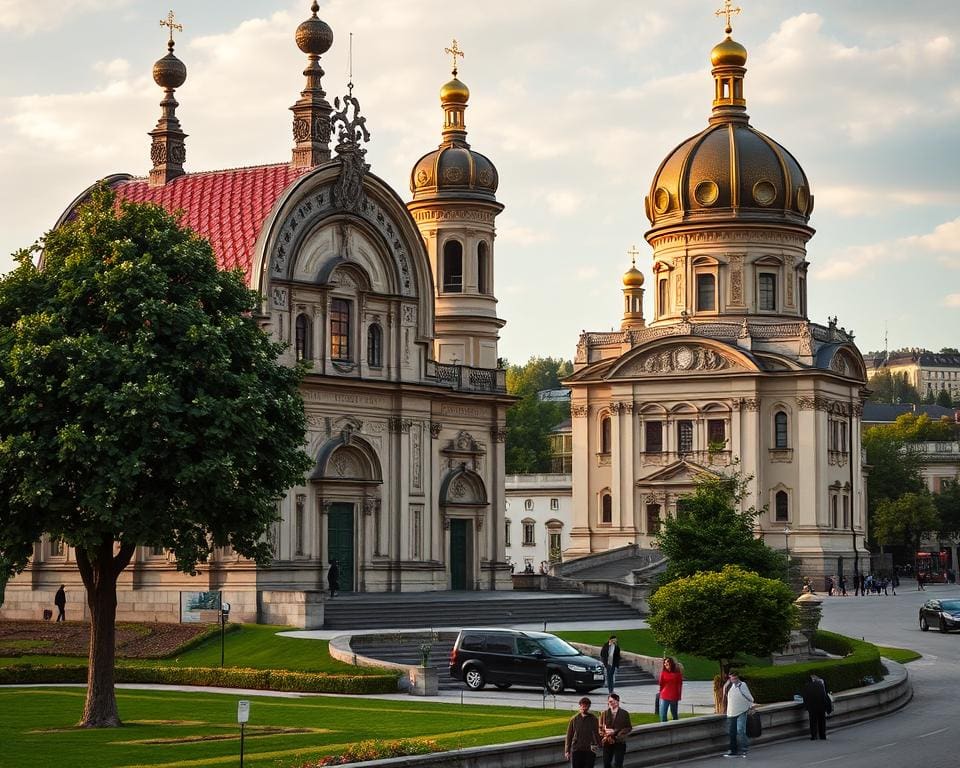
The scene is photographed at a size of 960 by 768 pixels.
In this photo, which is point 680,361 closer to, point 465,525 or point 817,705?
point 465,525

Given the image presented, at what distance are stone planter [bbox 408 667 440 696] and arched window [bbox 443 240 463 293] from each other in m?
39.1

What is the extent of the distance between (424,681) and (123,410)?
10910 millimetres

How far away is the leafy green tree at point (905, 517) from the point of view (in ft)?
397

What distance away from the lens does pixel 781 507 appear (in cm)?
9369

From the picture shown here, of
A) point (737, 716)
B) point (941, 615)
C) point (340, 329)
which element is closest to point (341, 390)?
point (340, 329)

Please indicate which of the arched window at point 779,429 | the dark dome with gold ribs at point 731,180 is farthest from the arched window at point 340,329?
the dark dome with gold ribs at point 731,180

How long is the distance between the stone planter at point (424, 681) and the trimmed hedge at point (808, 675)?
23.0 ft

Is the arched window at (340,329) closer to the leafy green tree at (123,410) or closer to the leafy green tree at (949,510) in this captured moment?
the leafy green tree at (123,410)

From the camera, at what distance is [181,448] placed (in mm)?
33719

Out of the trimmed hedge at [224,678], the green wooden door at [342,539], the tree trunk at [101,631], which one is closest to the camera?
the tree trunk at [101,631]

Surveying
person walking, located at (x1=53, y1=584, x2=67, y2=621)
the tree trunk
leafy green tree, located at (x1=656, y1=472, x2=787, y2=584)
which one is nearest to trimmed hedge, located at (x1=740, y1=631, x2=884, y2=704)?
leafy green tree, located at (x1=656, y1=472, x2=787, y2=584)

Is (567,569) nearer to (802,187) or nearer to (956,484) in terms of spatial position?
(802,187)

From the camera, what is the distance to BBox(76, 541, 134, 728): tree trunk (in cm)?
3350

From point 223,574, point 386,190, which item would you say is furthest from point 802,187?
point 223,574
